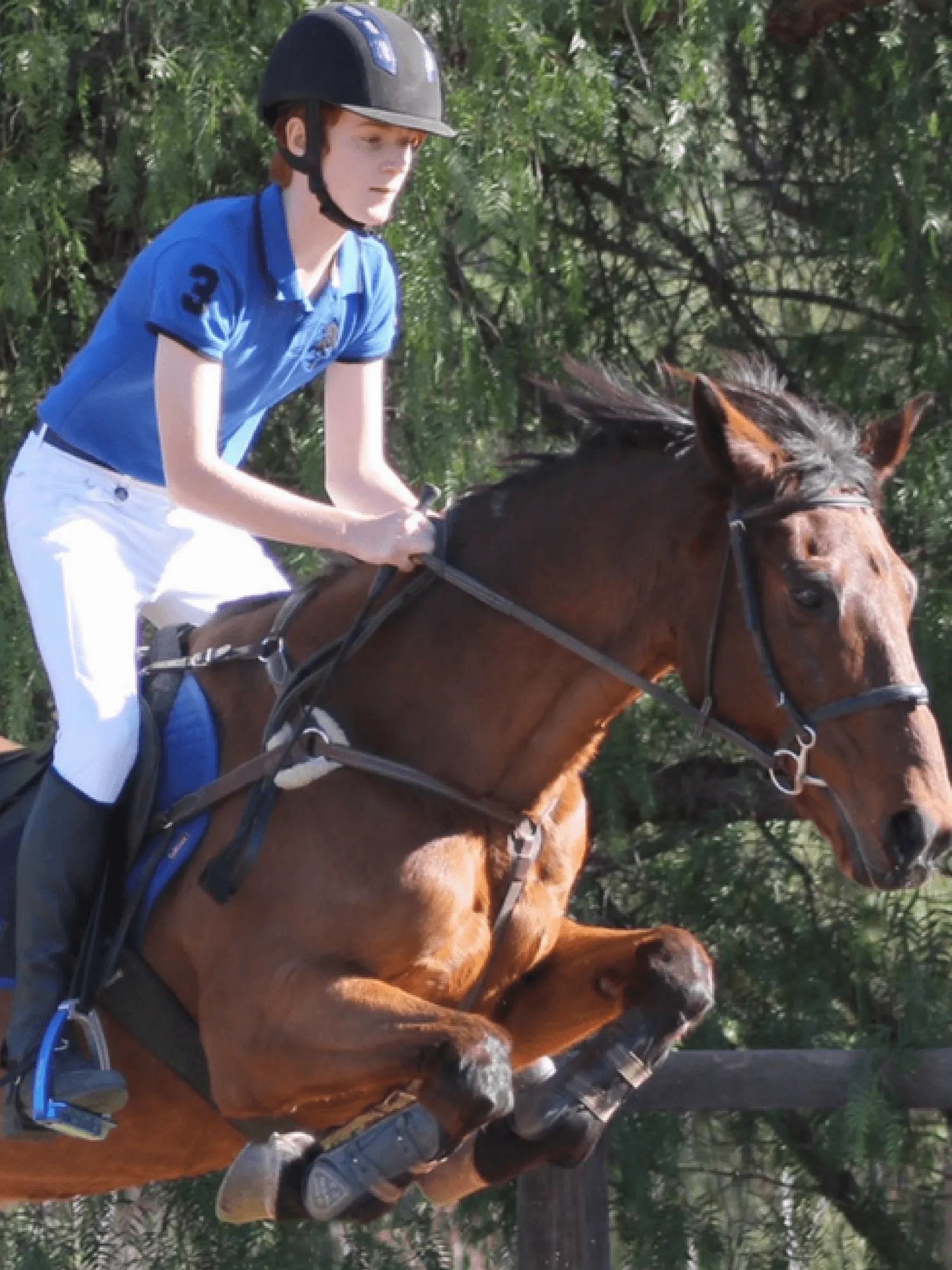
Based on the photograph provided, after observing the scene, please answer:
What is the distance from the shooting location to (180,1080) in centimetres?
380

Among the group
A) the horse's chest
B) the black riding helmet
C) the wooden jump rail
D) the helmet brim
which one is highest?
the black riding helmet

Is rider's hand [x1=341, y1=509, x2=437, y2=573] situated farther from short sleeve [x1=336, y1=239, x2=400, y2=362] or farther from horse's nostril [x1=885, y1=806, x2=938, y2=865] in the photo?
horse's nostril [x1=885, y1=806, x2=938, y2=865]

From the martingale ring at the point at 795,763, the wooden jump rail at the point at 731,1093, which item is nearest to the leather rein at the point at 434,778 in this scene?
the martingale ring at the point at 795,763

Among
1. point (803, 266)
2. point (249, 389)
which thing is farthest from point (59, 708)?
point (803, 266)

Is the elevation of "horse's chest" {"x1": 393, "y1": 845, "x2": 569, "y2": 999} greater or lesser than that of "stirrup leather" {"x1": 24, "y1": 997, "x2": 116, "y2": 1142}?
greater

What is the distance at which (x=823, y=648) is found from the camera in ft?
10.4

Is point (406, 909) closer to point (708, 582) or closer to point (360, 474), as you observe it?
point (708, 582)

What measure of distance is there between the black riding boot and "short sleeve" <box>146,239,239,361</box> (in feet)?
3.02

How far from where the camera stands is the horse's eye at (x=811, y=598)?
3191 mm

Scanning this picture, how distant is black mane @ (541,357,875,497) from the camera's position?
11.1 ft

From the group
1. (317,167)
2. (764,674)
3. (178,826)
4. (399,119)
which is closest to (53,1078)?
(178,826)

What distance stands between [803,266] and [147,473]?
3.72 m

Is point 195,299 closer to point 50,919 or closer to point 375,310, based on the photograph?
point 375,310

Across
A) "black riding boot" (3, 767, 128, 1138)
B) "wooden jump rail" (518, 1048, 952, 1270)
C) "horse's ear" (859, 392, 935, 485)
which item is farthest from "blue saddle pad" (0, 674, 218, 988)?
"wooden jump rail" (518, 1048, 952, 1270)
